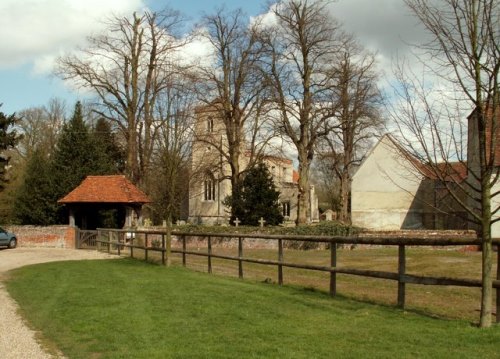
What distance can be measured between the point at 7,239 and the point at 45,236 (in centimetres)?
229

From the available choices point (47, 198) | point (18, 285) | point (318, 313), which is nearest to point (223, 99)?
point (47, 198)

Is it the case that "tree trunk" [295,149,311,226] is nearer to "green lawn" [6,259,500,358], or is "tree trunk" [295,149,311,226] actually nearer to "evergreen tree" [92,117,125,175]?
"evergreen tree" [92,117,125,175]

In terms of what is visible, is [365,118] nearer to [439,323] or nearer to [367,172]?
[367,172]

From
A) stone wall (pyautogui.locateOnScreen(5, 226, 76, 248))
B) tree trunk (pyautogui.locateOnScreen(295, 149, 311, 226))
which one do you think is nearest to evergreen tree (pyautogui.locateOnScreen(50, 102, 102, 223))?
stone wall (pyautogui.locateOnScreen(5, 226, 76, 248))

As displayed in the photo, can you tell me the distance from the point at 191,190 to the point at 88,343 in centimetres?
5216

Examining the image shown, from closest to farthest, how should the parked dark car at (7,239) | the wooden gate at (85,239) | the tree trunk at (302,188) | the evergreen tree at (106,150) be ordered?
the wooden gate at (85,239) → the parked dark car at (7,239) → the tree trunk at (302,188) → the evergreen tree at (106,150)

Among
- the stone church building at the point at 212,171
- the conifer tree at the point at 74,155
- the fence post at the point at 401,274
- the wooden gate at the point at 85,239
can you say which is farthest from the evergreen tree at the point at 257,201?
the fence post at the point at 401,274

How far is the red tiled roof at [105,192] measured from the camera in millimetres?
36125

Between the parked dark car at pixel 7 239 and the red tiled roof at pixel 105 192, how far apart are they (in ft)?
11.7

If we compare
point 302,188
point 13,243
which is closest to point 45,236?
point 13,243

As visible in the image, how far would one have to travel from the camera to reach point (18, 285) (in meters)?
15.1

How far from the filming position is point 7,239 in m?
35.2

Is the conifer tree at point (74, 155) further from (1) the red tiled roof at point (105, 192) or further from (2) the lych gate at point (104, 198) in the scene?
(1) the red tiled roof at point (105, 192)

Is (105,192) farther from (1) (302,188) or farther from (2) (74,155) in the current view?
(1) (302,188)
